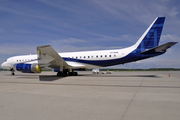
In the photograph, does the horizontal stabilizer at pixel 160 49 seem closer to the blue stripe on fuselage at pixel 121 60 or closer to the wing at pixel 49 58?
the blue stripe on fuselage at pixel 121 60

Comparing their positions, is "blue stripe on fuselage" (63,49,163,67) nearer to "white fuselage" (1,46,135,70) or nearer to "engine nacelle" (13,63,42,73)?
"white fuselage" (1,46,135,70)

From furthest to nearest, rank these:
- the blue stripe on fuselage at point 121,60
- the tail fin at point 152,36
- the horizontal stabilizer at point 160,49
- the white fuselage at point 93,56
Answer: the white fuselage at point 93,56 → the blue stripe on fuselage at point 121,60 → the tail fin at point 152,36 → the horizontal stabilizer at point 160,49

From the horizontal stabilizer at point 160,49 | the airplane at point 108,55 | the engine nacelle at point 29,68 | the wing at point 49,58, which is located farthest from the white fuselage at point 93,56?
the engine nacelle at point 29,68

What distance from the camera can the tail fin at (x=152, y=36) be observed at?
16.1 metres

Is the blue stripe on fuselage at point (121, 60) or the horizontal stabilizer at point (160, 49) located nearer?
the horizontal stabilizer at point (160, 49)

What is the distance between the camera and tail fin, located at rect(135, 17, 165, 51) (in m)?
16.1

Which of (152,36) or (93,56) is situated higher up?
(152,36)

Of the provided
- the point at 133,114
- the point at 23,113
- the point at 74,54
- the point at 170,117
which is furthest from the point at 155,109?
the point at 74,54

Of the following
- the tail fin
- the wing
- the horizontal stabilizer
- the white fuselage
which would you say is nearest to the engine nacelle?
the wing

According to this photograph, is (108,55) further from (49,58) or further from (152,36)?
(49,58)

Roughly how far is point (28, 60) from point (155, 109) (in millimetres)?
21550

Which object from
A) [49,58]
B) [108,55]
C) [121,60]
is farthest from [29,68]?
[121,60]

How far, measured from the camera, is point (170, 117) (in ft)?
10.7

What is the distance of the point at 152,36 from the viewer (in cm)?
1648
